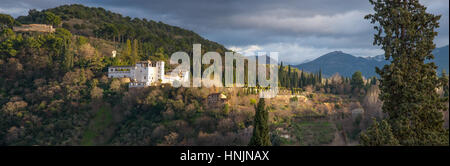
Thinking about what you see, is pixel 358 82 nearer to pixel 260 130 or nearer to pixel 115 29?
pixel 260 130

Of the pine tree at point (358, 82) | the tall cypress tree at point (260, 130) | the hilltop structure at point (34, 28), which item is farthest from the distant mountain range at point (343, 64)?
the tall cypress tree at point (260, 130)

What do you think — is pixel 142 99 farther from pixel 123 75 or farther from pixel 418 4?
pixel 418 4

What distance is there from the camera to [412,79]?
6.36 m

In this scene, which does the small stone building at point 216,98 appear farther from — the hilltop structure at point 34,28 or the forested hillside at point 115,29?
the hilltop structure at point 34,28

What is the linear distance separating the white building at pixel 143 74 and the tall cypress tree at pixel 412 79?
31333 mm

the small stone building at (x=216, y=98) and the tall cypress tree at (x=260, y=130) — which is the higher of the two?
the small stone building at (x=216, y=98)

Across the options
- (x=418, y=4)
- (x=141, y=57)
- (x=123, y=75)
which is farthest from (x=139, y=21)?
(x=418, y=4)

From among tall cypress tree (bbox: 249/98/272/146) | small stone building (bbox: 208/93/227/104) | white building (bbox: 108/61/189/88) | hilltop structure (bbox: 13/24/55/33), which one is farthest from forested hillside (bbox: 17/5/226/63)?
tall cypress tree (bbox: 249/98/272/146)

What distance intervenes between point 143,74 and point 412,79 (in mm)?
32098

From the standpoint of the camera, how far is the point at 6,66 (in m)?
A: 38.7

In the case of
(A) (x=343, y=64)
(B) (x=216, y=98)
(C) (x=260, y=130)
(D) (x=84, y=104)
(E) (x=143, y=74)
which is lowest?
(C) (x=260, y=130)

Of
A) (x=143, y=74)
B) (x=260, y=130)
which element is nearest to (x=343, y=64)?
(x=143, y=74)

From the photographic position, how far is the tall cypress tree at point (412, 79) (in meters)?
6.23

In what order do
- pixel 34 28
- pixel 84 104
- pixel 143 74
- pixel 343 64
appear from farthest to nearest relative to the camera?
pixel 343 64 < pixel 34 28 < pixel 143 74 < pixel 84 104
